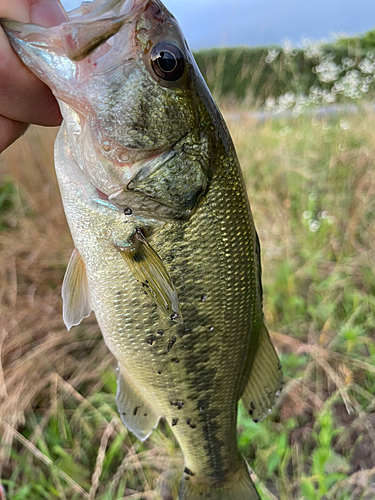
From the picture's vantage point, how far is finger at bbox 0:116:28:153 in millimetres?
921

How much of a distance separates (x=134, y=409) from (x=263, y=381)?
440 mm

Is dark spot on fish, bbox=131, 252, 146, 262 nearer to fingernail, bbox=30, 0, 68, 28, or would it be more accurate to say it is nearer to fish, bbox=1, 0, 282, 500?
fish, bbox=1, 0, 282, 500

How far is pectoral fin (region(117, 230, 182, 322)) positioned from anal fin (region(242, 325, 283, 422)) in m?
0.41

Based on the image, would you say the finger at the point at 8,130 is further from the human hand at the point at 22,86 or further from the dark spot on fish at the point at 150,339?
the dark spot on fish at the point at 150,339

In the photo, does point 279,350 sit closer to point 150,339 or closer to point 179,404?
point 179,404

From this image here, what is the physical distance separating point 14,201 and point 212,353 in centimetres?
231

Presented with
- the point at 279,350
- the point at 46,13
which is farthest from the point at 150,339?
the point at 279,350

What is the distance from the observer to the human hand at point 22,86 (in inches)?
27.6

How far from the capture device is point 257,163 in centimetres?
341

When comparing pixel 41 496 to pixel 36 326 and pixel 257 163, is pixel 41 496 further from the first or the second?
pixel 257 163

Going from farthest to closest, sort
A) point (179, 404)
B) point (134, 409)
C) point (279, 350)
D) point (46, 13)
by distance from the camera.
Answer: point (279, 350) → point (134, 409) → point (179, 404) → point (46, 13)

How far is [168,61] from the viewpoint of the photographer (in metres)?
0.76

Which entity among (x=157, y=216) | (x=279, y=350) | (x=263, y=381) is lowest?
(x=279, y=350)

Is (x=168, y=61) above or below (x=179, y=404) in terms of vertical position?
above
